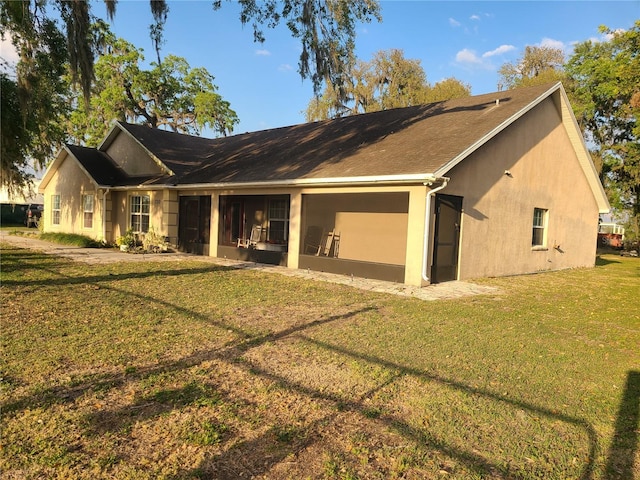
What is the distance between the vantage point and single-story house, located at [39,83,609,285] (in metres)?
10.9

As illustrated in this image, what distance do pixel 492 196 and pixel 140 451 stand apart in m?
11.3

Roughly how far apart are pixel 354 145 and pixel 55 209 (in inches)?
658

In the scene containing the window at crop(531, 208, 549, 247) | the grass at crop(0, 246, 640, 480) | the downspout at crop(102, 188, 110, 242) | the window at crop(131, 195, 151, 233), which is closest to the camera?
the grass at crop(0, 246, 640, 480)

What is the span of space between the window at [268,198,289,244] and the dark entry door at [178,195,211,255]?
2.38 meters

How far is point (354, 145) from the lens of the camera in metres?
14.0

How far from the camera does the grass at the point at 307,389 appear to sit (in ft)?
9.68

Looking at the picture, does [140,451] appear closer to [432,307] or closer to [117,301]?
[117,301]

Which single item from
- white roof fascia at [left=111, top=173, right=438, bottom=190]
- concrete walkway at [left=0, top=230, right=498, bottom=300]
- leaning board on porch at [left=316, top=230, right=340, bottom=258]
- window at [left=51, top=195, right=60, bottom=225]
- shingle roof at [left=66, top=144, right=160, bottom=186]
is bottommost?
concrete walkway at [left=0, top=230, right=498, bottom=300]

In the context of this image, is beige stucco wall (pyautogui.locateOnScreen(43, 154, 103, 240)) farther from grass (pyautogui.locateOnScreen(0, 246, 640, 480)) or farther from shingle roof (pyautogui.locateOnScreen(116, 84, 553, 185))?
grass (pyautogui.locateOnScreen(0, 246, 640, 480))

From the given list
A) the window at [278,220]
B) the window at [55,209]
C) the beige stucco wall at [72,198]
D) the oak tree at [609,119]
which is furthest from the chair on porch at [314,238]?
the oak tree at [609,119]

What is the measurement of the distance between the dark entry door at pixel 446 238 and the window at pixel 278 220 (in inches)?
271

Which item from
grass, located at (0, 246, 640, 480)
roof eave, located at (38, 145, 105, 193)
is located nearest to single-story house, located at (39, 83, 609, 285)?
roof eave, located at (38, 145, 105, 193)

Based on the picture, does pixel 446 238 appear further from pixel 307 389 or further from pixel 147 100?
pixel 147 100

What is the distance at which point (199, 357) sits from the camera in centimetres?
477
